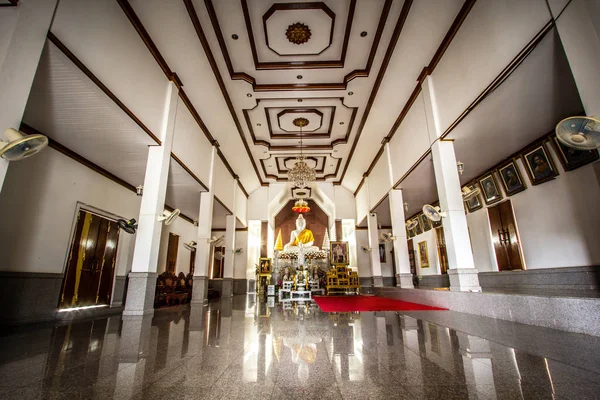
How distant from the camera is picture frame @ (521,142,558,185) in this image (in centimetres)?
546

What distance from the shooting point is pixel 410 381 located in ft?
4.63

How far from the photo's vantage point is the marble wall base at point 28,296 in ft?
14.4

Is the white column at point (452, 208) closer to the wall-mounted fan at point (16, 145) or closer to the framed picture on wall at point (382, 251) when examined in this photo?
the wall-mounted fan at point (16, 145)

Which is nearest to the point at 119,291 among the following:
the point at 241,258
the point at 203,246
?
the point at 203,246

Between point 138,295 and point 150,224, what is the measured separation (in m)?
1.22

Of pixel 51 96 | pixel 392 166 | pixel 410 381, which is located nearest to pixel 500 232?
pixel 392 166

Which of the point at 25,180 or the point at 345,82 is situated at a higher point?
the point at 345,82

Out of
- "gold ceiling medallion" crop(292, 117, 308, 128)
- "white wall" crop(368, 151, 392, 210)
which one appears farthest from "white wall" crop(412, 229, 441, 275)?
"gold ceiling medallion" crop(292, 117, 308, 128)

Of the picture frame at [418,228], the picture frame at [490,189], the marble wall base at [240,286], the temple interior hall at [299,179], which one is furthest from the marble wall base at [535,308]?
the marble wall base at [240,286]

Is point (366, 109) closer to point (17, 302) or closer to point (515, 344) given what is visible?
point (515, 344)

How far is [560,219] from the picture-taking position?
5473 mm

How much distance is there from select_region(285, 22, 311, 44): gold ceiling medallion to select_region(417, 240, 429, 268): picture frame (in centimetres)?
895

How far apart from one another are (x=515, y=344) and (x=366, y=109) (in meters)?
6.43

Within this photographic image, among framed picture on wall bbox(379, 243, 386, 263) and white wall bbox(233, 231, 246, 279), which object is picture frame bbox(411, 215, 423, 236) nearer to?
framed picture on wall bbox(379, 243, 386, 263)
